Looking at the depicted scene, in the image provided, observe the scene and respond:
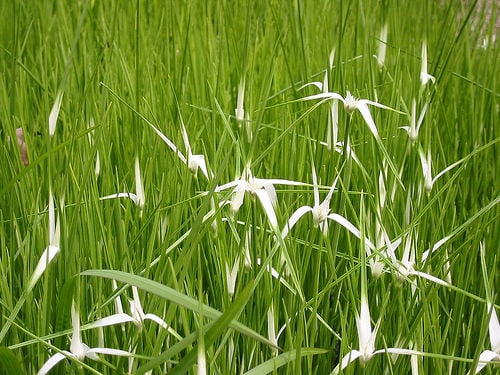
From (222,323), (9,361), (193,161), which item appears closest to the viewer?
(222,323)

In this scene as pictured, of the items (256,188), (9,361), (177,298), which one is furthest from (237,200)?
(9,361)

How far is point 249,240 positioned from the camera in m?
0.83

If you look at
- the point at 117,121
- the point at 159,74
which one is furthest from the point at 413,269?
the point at 159,74

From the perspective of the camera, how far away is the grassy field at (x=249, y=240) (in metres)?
0.69

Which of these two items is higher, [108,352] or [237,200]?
[237,200]

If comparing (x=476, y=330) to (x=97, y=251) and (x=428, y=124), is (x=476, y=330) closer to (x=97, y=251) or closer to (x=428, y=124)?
(x=428, y=124)

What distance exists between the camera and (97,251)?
0.82 m

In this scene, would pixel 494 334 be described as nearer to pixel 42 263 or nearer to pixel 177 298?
pixel 177 298

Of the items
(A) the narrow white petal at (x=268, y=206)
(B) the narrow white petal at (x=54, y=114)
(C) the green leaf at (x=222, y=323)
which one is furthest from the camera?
(B) the narrow white petal at (x=54, y=114)

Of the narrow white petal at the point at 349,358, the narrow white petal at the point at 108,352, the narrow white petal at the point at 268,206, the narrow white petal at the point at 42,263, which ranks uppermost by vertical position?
the narrow white petal at the point at 268,206

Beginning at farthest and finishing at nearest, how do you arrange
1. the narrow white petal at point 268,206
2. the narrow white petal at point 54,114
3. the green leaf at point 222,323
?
the narrow white petal at point 54,114
the narrow white petal at point 268,206
the green leaf at point 222,323

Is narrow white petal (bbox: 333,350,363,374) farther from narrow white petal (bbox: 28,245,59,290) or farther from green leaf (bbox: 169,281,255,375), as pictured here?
narrow white petal (bbox: 28,245,59,290)

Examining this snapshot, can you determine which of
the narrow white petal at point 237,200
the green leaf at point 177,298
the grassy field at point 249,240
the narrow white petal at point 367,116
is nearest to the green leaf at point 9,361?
the grassy field at point 249,240

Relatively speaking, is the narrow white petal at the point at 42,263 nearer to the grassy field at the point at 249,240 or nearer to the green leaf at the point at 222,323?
the grassy field at the point at 249,240
